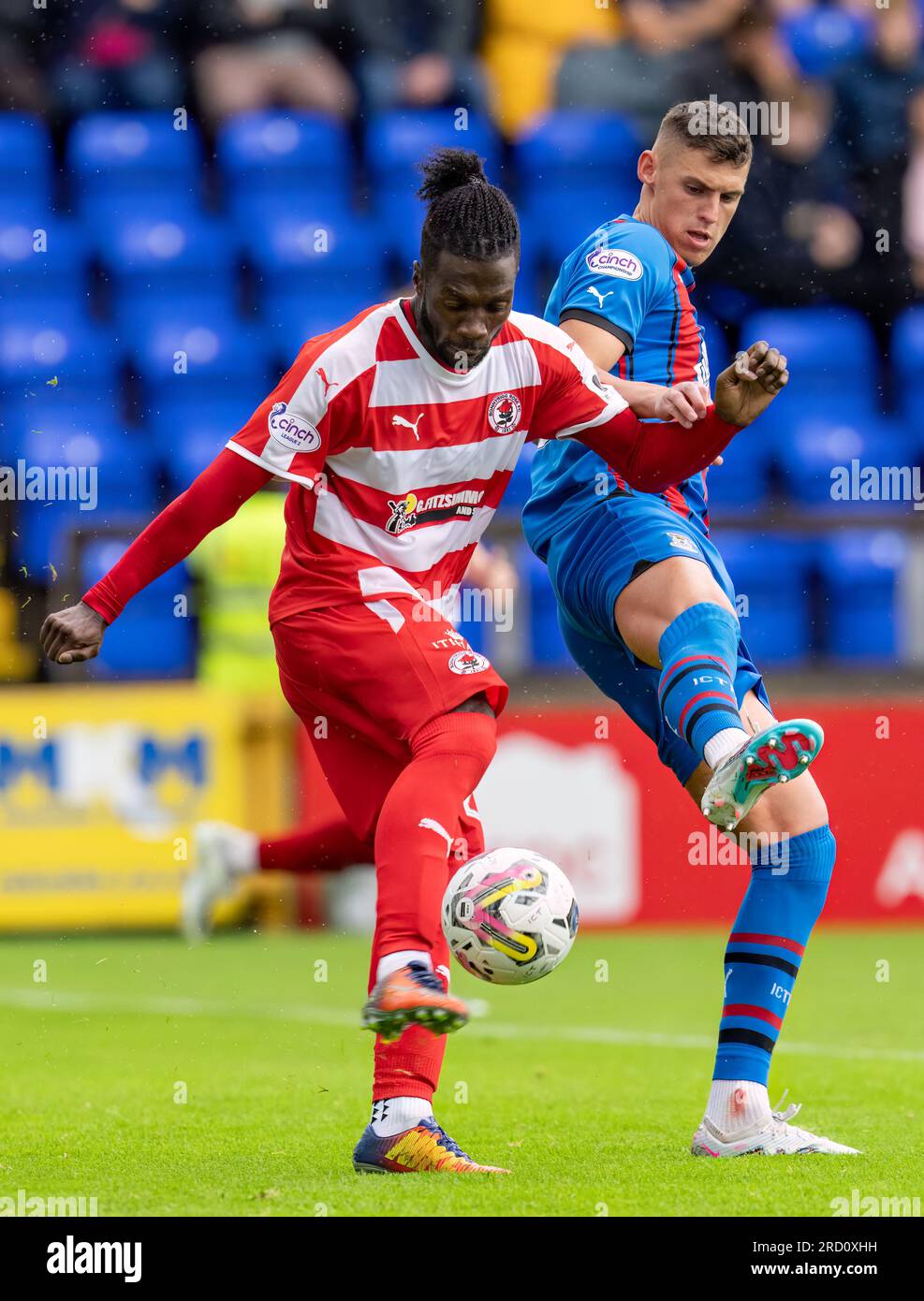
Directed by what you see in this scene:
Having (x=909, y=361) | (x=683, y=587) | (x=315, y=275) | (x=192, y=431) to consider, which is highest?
(x=315, y=275)

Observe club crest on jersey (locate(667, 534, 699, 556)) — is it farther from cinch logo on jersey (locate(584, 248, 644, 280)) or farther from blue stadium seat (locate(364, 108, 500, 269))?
blue stadium seat (locate(364, 108, 500, 269))

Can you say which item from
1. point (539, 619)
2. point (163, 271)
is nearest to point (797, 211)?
point (539, 619)

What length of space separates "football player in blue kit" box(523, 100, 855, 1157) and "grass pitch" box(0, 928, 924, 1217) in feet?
1.36

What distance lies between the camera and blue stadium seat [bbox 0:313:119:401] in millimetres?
11922

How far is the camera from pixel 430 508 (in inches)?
171

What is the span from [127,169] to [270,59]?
1.19 m

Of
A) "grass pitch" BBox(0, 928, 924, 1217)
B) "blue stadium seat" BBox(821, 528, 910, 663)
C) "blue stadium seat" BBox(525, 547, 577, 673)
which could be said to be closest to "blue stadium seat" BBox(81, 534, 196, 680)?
"grass pitch" BBox(0, 928, 924, 1217)

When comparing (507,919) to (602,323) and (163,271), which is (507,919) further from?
(163,271)

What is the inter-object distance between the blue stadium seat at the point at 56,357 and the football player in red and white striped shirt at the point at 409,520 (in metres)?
7.75

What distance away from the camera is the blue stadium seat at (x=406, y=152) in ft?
41.8

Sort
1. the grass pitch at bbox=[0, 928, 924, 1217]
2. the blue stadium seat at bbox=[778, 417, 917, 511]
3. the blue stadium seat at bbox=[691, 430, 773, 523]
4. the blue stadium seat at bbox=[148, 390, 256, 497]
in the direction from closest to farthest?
the grass pitch at bbox=[0, 928, 924, 1217] → the blue stadium seat at bbox=[691, 430, 773, 523] → the blue stadium seat at bbox=[778, 417, 917, 511] → the blue stadium seat at bbox=[148, 390, 256, 497]

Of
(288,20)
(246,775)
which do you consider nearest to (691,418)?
(246,775)

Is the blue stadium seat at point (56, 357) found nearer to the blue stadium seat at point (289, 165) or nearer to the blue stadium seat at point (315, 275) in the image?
the blue stadium seat at point (315, 275)
